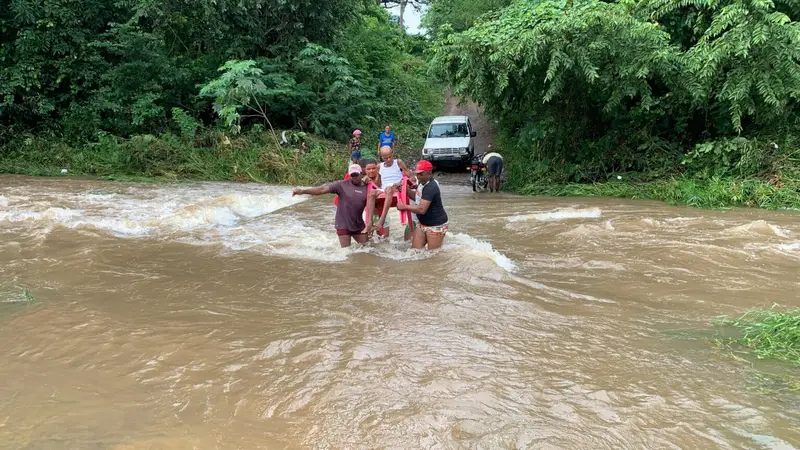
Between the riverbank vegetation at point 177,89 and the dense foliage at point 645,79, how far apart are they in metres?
6.08

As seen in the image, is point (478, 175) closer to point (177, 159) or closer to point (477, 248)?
point (477, 248)

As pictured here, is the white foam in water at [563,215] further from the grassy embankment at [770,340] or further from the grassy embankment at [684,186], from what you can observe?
the grassy embankment at [770,340]

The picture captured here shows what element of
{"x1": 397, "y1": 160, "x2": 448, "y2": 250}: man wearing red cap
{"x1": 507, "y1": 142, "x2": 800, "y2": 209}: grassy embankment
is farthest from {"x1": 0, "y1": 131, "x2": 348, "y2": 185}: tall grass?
{"x1": 397, "y1": 160, "x2": 448, "y2": 250}: man wearing red cap

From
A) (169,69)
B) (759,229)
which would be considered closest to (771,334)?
(759,229)

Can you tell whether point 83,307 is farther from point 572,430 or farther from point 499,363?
point 572,430

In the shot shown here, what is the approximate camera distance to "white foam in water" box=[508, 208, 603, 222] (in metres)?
10.0

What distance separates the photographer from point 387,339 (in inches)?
184

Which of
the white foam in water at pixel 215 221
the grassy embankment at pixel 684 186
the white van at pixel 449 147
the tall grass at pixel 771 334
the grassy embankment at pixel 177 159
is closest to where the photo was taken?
the tall grass at pixel 771 334

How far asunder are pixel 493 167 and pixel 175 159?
9.48 meters

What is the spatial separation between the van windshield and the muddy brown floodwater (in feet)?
34.8

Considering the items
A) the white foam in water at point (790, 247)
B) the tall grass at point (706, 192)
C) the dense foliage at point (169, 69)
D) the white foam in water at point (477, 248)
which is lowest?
the white foam in water at point (477, 248)

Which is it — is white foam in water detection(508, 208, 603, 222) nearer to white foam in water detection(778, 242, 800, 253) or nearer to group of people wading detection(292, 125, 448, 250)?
white foam in water detection(778, 242, 800, 253)

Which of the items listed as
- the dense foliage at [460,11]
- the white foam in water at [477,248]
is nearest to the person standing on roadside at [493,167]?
the white foam in water at [477,248]

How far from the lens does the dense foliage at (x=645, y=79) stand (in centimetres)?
1104
